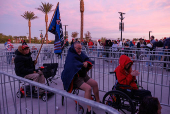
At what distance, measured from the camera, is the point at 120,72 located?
334 centimetres

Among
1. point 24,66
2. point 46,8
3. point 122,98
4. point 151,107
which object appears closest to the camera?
point 151,107

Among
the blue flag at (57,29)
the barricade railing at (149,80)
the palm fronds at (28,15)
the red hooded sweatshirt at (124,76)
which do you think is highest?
the palm fronds at (28,15)

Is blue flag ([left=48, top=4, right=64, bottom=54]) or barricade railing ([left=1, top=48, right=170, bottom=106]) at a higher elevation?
blue flag ([left=48, top=4, right=64, bottom=54])

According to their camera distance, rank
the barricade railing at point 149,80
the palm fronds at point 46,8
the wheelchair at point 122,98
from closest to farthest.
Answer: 1. the wheelchair at point 122,98
2. the barricade railing at point 149,80
3. the palm fronds at point 46,8

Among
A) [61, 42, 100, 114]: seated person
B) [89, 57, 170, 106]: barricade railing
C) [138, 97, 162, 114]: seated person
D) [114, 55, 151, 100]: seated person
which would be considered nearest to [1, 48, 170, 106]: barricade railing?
[89, 57, 170, 106]: barricade railing

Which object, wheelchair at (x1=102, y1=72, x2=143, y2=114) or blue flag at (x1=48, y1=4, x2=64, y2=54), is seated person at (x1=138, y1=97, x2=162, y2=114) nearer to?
wheelchair at (x1=102, y1=72, x2=143, y2=114)

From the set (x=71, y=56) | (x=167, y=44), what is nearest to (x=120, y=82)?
(x=71, y=56)

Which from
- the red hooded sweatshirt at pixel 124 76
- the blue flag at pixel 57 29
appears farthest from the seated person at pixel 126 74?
the blue flag at pixel 57 29

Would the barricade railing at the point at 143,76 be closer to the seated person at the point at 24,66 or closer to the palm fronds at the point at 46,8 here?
the seated person at the point at 24,66

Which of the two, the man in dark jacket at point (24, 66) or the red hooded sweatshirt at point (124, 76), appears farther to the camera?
the man in dark jacket at point (24, 66)

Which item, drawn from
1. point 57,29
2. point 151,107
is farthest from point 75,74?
point 57,29

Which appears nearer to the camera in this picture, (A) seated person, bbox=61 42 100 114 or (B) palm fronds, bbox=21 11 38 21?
(A) seated person, bbox=61 42 100 114

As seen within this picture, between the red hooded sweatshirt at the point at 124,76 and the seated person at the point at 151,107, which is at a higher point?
the red hooded sweatshirt at the point at 124,76

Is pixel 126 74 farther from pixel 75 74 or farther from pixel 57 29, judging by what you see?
pixel 57 29
